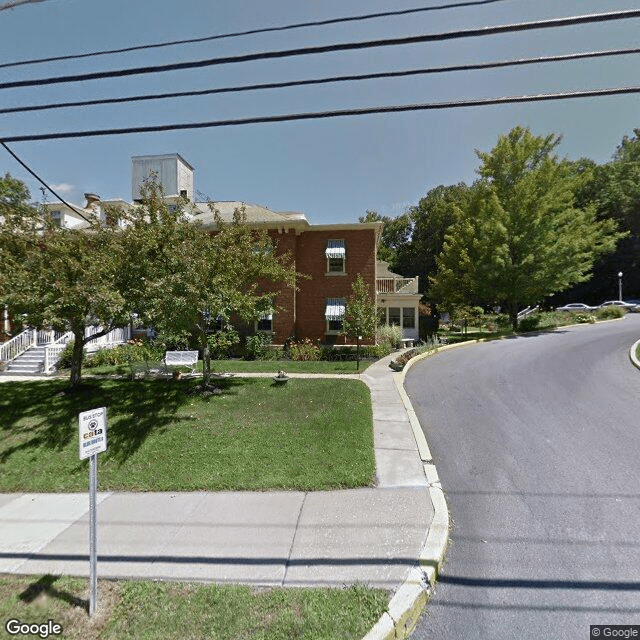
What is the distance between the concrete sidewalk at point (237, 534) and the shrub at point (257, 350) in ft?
37.0

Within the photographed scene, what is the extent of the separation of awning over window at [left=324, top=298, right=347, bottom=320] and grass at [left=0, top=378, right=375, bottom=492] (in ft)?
26.0

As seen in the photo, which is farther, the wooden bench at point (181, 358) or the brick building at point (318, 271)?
the brick building at point (318, 271)

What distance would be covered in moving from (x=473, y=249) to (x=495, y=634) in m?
25.9

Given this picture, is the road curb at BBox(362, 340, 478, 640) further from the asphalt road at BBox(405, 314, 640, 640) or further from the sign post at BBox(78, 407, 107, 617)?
the sign post at BBox(78, 407, 107, 617)

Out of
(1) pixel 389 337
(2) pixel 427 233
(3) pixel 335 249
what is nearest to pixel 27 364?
(3) pixel 335 249

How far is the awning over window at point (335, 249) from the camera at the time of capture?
19.2 metres

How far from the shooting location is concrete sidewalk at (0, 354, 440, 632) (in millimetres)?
3988

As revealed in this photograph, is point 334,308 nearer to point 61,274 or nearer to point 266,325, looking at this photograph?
point 266,325

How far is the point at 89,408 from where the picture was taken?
9.81 m

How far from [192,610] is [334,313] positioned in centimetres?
1618

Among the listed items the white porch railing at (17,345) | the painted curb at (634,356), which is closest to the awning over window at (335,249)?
the painted curb at (634,356)

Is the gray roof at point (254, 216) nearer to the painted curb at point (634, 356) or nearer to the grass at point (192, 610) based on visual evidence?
the painted curb at point (634, 356)

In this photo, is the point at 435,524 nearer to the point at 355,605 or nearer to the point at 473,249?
the point at 355,605

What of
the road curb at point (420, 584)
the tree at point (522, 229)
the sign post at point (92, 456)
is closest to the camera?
the road curb at point (420, 584)
